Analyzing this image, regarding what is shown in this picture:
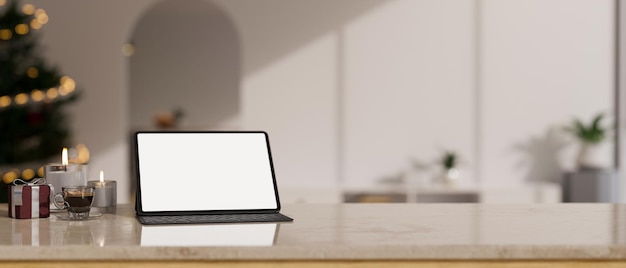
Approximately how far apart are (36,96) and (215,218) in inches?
198

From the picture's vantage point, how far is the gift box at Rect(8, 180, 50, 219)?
2.12 m

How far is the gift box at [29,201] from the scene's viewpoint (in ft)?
6.97

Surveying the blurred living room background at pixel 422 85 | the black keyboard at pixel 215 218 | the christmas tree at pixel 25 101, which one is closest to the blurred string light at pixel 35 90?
the christmas tree at pixel 25 101

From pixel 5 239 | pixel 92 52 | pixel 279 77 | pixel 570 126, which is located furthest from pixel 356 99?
pixel 5 239

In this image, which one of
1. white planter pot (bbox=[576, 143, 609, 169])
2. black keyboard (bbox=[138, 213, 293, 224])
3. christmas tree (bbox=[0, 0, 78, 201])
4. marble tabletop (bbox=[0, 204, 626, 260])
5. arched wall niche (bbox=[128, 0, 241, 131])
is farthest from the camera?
arched wall niche (bbox=[128, 0, 241, 131])

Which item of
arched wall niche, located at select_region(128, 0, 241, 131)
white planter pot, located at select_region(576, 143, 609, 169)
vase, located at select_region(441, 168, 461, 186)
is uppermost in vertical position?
arched wall niche, located at select_region(128, 0, 241, 131)

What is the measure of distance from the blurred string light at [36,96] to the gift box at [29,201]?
4.71 metres

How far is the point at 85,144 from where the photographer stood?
24.3 feet

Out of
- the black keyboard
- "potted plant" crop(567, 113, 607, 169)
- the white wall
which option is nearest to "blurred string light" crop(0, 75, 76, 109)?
the white wall

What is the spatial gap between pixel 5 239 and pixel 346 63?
5.54 m

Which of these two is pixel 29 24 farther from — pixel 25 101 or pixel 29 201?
pixel 29 201

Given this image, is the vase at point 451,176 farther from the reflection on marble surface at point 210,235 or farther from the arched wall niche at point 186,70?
the arched wall niche at point 186,70

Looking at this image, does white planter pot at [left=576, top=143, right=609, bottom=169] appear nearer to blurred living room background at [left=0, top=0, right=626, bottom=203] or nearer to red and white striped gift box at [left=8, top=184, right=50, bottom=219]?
blurred living room background at [left=0, top=0, right=626, bottom=203]

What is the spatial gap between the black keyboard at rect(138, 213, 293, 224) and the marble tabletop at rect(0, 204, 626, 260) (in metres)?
0.04
